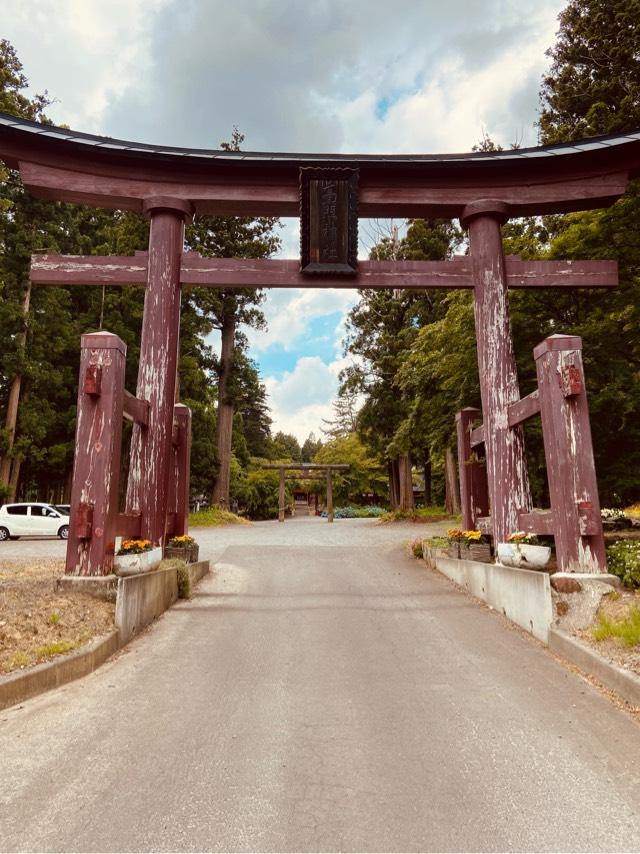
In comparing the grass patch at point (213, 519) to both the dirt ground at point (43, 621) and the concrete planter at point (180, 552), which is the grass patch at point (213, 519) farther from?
the dirt ground at point (43, 621)

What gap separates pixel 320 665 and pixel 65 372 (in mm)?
23050

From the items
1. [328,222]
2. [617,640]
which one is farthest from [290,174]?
[617,640]

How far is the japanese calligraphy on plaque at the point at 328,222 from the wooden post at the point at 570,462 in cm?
340

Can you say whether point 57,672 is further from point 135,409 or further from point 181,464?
point 181,464

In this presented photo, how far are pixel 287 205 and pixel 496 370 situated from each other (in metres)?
4.00

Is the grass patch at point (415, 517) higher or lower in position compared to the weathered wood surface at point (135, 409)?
lower

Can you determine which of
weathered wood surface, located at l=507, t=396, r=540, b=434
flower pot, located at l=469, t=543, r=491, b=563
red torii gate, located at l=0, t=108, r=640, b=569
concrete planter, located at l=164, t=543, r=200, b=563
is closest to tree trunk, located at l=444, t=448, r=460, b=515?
flower pot, located at l=469, t=543, r=491, b=563

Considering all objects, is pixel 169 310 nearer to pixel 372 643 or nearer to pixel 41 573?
pixel 41 573

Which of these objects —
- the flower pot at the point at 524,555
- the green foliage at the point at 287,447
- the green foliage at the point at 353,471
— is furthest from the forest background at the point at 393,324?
the green foliage at the point at 287,447

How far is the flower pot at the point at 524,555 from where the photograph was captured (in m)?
6.02

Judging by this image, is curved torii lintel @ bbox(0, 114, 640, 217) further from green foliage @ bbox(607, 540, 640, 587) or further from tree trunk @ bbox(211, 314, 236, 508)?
tree trunk @ bbox(211, 314, 236, 508)

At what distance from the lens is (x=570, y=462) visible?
18.2 ft

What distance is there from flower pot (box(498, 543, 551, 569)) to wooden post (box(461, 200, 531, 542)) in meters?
0.50

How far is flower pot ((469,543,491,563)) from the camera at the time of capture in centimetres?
881
